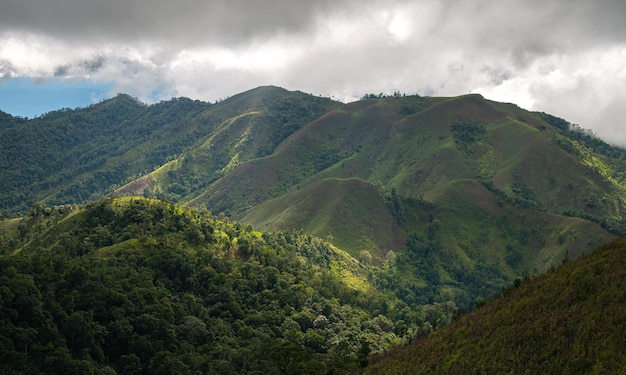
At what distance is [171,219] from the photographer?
16675 cm

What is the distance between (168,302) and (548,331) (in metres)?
85.3

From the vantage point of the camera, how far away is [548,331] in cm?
6147

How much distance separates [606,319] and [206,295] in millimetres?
101994

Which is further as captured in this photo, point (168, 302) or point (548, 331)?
point (168, 302)

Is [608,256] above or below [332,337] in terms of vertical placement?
above

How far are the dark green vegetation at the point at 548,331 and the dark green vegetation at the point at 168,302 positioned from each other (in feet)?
95.6

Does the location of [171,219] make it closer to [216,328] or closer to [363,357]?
[216,328]

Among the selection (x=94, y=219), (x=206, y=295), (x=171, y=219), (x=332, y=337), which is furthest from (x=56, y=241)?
(x=332, y=337)

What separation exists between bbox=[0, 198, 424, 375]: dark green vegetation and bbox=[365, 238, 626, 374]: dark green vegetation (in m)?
29.1

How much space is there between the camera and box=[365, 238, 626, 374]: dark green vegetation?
180 feet

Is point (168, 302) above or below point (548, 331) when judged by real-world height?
below

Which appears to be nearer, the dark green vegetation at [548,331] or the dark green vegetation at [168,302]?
the dark green vegetation at [548,331]

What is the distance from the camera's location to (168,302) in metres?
121

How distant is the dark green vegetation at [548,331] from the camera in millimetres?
54781
